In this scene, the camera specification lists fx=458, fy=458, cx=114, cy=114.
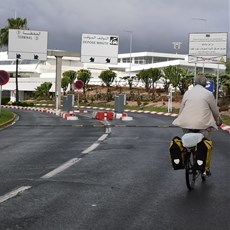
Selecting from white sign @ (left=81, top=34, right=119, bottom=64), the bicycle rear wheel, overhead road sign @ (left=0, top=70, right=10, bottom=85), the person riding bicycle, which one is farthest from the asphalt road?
white sign @ (left=81, top=34, right=119, bottom=64)

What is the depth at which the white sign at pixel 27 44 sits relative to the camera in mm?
34531

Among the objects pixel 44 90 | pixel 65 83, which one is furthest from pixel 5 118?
pixel 44 90

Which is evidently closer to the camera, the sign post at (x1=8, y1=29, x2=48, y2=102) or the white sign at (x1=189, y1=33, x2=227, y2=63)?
the sign post at (x1=8, y1=29, x2=48, y2=102)

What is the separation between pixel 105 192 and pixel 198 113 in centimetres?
192

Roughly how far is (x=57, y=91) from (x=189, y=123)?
27088 millimetres

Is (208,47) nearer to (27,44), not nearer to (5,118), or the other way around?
(27,44)

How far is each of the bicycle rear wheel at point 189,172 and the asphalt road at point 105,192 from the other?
0.16 meters

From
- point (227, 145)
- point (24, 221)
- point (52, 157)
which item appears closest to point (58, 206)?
point (24, 221)

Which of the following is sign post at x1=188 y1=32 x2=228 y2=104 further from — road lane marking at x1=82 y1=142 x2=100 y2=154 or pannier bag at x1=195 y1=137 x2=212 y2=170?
pannier bag at x1=195 y1=137 x2=212 y2=170

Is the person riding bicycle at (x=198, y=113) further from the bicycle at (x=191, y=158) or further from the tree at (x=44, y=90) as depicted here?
the tree at (x=44, y=90)

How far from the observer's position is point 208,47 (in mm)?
39438

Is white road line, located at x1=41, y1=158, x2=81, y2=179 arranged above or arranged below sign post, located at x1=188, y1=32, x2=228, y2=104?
below

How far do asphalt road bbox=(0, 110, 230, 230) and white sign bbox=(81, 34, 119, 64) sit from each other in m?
24.7

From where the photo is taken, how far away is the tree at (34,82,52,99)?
71.8 meters
